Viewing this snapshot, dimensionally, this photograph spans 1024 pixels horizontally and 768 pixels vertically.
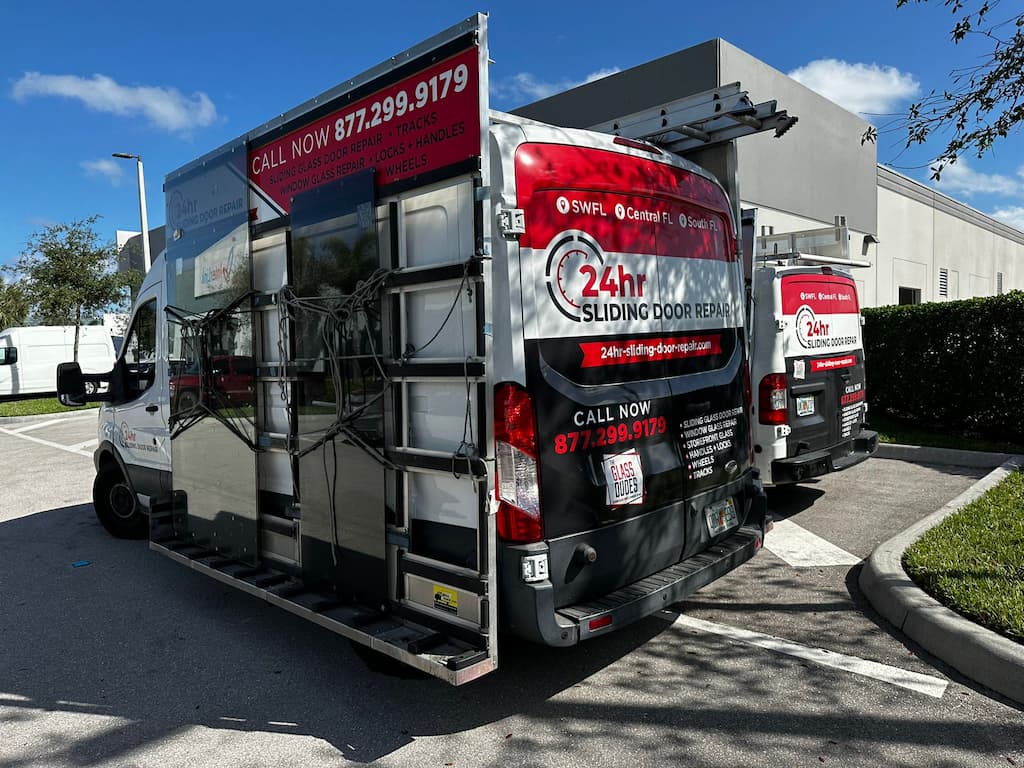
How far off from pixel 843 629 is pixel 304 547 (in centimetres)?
321

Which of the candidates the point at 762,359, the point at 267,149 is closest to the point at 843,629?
the point at 762,359

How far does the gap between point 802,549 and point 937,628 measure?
200cm

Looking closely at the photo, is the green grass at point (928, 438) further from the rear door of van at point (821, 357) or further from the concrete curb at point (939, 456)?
the rear door of van at point (821, 357)

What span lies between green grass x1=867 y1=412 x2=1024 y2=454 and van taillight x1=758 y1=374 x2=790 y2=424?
13.3 feet

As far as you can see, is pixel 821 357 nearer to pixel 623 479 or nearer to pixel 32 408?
pixel 623 479

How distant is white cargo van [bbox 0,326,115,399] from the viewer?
23656 mm

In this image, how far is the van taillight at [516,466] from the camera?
333 centimetres

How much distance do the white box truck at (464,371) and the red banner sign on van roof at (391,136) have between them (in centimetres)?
1

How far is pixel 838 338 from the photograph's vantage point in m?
7.45

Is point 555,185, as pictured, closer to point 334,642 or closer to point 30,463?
point 334,642

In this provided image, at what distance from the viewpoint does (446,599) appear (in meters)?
3.51

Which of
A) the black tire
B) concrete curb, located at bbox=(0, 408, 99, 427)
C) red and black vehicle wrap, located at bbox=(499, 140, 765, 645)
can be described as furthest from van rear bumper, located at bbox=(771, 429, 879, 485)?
concrete curb, located at bbox=(0, 408, 99, 427)

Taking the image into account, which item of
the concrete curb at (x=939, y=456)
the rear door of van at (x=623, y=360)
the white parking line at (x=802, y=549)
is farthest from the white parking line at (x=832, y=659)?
the concrete curb at (x=939, y=456)

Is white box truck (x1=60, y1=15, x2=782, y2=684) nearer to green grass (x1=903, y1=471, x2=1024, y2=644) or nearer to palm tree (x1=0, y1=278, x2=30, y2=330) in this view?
green grass (x1=903, y1=471, x2=1024, y2=644)
